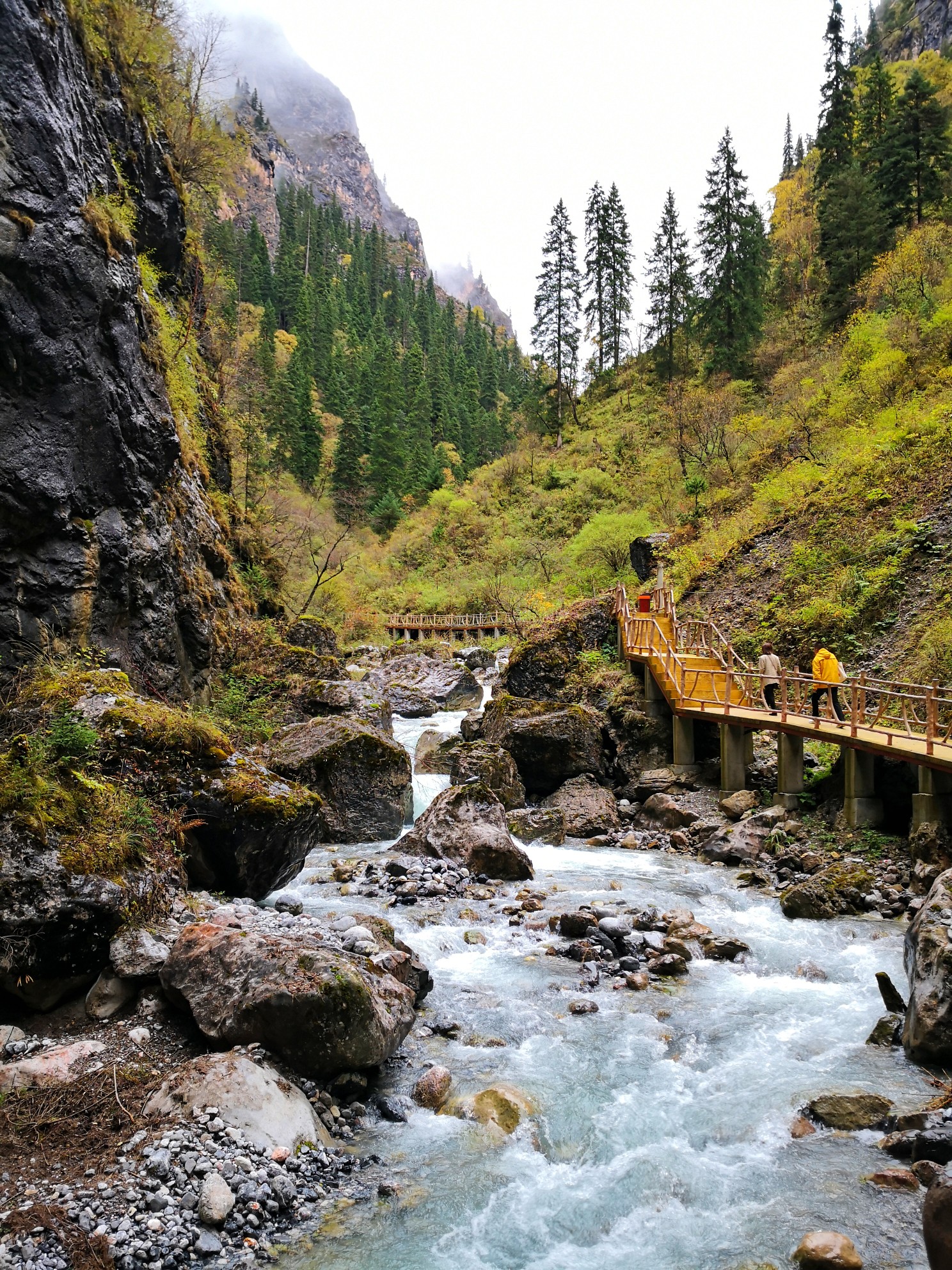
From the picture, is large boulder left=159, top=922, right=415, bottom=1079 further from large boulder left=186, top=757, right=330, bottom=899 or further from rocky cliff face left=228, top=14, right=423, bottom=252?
rocky cliff face left=228, top=14, right=423, bottom=252

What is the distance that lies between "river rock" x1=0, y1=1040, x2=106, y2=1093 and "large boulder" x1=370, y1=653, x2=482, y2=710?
2236 centimetres

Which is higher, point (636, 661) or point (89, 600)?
point (89, 600)

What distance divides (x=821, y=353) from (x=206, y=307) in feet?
94.0

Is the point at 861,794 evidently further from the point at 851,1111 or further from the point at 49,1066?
the point at 49,1066

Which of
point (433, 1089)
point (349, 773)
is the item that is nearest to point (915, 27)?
point (349, 773)

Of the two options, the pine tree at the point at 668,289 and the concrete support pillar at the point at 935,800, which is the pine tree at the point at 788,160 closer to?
the pine tree at the point at 668,289

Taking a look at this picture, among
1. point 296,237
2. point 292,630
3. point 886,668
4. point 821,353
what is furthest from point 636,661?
point 296,237

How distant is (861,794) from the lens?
41.5ft

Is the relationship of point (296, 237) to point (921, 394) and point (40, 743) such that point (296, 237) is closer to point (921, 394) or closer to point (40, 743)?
point (921, 394)

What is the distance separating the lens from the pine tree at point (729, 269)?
155 ft

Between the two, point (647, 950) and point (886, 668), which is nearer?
point (647, 950)

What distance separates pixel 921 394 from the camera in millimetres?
24406

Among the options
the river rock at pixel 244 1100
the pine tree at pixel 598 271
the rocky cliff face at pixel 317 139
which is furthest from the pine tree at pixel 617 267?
the rocky cliff face at pixel 317 139

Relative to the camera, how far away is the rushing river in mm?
4836
